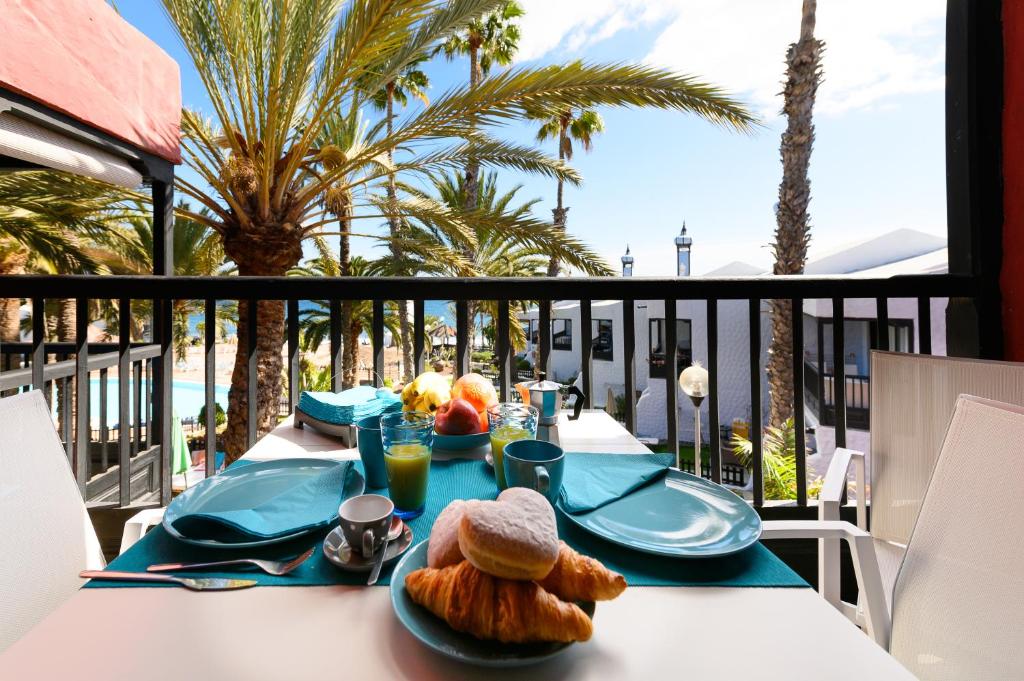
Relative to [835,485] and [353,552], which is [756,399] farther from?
[353,552]

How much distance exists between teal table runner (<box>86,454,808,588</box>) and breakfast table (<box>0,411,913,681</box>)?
1 cm

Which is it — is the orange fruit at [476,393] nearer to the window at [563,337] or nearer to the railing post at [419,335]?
the railing post at [419,335]

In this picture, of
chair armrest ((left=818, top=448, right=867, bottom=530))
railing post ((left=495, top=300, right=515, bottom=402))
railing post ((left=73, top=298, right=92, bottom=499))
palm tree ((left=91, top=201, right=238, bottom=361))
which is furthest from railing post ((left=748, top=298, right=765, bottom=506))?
palm tree ((left=91, top=201, right=238, bottom=361))

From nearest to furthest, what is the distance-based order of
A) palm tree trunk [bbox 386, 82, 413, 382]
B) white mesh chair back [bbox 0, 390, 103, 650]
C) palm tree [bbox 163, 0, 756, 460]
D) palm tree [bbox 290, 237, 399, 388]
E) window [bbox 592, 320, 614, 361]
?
white mesh chair back [bbox 0, 390, 103, 650] < palm tree [bbox 163, 0, 756, 460] < palm tree trunk [bbox 386, 82, 413, 382] < palm tree [bbox 290, 237, 399, 388] < window [bbox 592, 320, 614, 361]

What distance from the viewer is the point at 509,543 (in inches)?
15.6

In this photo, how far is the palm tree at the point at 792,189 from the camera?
6574 mm

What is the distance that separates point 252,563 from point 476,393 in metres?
0.56

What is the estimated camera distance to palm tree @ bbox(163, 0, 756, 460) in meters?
3.71

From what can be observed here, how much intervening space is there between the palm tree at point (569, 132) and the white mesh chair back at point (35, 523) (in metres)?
12.6

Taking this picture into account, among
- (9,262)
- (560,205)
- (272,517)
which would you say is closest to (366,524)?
(272,517)

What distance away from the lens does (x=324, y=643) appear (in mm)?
441

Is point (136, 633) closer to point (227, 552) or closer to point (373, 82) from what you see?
point (227, 552)

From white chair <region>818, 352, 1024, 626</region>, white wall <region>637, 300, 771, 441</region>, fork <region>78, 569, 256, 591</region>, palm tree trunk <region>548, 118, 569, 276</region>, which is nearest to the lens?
fork <region>78, 569, 256, 591</region>

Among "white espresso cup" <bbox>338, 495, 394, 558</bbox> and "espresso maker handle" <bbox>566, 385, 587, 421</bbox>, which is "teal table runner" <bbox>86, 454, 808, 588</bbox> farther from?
"espresso maker handle" <bbox>566, 385, 587, 421</bbox>
